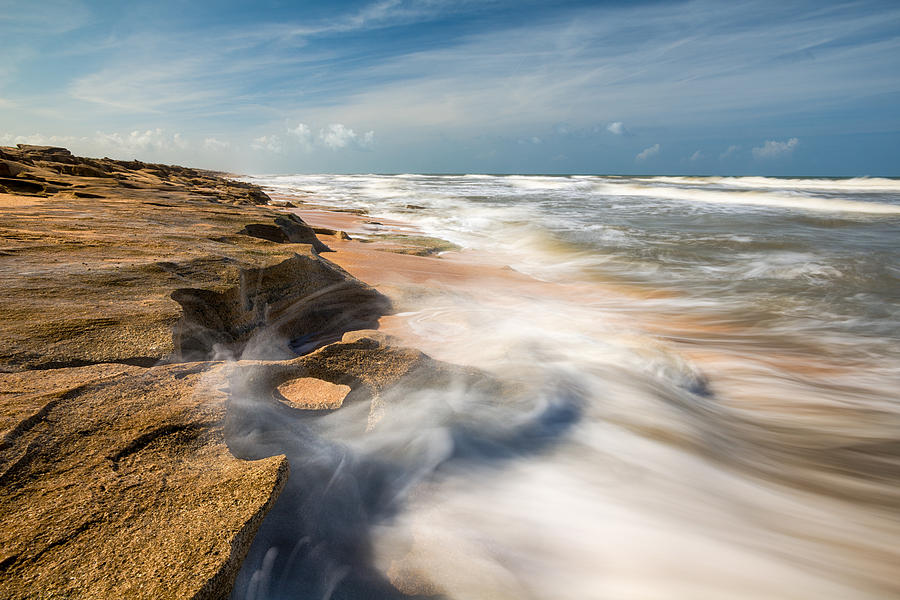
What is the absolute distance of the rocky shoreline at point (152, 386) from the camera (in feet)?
3.00

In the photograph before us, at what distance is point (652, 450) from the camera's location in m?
2.39

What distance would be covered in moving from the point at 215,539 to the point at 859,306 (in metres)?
6.43

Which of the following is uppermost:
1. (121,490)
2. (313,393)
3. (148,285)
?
(148,285)

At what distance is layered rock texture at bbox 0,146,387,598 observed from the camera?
905mm

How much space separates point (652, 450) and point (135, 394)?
2.27 meters

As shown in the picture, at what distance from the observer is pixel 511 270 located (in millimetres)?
6508

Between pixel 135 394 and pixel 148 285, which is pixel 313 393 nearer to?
pixel 135 394

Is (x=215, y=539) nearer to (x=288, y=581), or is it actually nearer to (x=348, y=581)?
(x=288, y=581)

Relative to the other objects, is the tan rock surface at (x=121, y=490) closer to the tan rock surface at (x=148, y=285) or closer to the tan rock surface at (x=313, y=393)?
the tan rock surface at (x=148, y=285)

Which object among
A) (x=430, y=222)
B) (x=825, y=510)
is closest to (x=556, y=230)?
(x=430, y=222)

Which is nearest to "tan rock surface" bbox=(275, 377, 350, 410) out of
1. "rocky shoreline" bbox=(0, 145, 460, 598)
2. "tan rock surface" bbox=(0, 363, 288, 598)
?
"rocky shoreline" bbox=(0, 145, 460, 598)

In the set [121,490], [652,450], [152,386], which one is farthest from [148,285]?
[652,450]

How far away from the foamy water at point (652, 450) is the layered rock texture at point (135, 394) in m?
0.33

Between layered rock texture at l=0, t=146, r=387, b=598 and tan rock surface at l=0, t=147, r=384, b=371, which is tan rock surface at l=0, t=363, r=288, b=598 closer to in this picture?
layered rock texture at l=0, t=146, r=387, b=598
